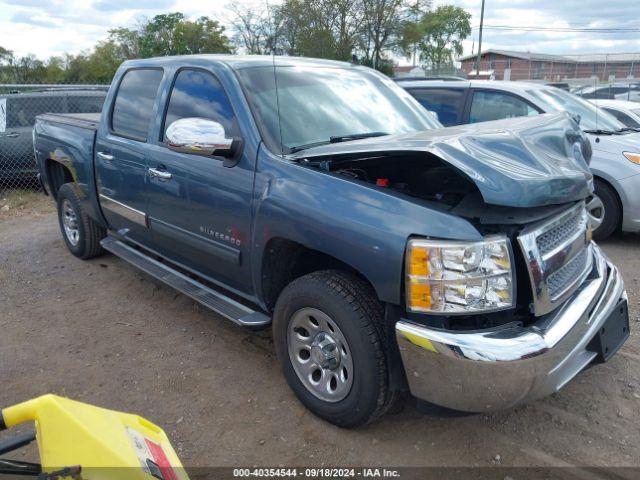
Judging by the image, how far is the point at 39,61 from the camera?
149ft

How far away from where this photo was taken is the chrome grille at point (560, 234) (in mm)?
2551

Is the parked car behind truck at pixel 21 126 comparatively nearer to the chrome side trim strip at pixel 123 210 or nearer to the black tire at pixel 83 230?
the black tire at pixel 83 230

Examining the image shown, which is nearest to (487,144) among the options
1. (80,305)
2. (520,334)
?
(520,334)

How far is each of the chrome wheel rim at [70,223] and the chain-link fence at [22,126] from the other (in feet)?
13.2

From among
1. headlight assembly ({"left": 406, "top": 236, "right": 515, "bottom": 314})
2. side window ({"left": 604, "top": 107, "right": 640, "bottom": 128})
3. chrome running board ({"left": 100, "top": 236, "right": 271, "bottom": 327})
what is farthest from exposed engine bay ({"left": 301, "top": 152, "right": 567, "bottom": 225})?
side window ({"left": 604, "top": 107, "right": 640, "bottom": 128})

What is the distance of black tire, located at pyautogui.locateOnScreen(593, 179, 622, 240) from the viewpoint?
230 inches

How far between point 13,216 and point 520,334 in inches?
306

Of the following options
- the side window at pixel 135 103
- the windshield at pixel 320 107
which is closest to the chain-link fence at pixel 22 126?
the side window at pixel 135 103

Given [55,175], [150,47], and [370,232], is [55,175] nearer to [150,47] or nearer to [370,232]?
[370,232]

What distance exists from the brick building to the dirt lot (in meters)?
25.7

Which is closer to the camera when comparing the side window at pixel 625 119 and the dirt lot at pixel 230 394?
the dirt lot at pixel 230 394

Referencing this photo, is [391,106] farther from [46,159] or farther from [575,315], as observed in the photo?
[46,159]

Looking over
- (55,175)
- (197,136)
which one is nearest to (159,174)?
(197,136)

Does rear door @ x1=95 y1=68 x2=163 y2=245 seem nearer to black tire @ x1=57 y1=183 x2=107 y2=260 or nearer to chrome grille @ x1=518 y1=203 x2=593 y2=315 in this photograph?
black tire @ x1=57 y1=183 x2=107 y2=260
